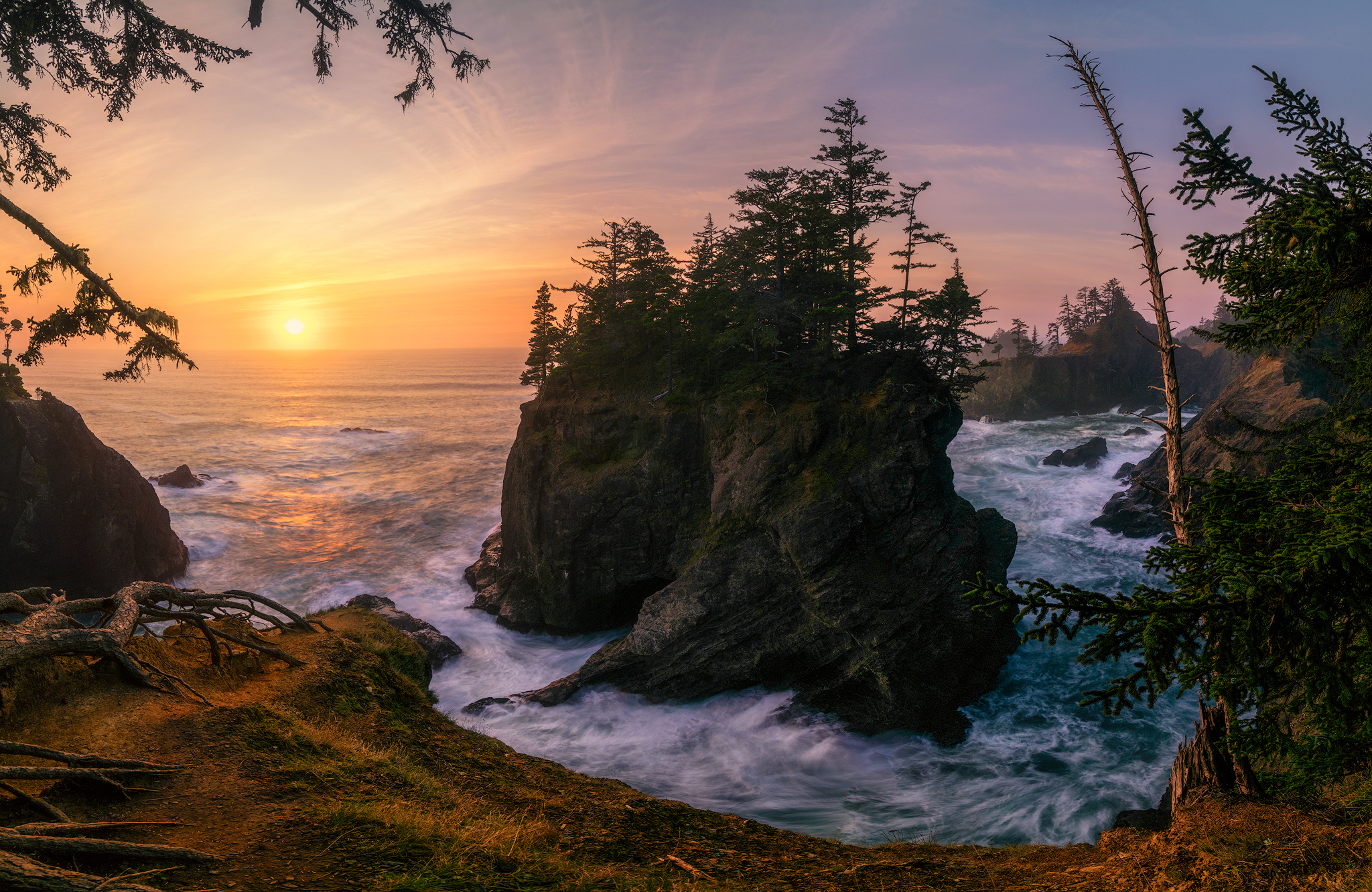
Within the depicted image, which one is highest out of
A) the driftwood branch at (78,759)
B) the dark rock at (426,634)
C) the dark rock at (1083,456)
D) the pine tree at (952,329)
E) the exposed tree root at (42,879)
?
the pine tree at (952,329)

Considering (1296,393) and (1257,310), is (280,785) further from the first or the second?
(1296,393)

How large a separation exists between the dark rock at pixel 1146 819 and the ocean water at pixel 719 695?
236 centimetres

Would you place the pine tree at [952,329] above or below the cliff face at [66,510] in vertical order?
above

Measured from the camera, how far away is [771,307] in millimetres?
28609

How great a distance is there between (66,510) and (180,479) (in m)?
23.3

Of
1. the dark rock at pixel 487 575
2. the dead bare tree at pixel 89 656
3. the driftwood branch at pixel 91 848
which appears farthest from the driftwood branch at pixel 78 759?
the dark rock at pixel 487 575

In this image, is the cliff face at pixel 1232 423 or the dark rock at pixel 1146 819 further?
the cliff face at pixel 1232 423

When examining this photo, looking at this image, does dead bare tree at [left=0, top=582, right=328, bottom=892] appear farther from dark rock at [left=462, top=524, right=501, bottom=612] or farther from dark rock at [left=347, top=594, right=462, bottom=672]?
dark rock at [left=462, top=524, right=501, bottom=612]

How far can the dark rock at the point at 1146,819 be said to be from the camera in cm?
1296

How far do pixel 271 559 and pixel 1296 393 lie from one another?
64.1 metres

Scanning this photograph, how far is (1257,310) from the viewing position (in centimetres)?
636

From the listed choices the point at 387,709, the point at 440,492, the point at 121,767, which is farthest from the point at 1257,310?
the point at 440,492

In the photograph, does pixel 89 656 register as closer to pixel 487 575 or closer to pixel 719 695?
pixel 719 695

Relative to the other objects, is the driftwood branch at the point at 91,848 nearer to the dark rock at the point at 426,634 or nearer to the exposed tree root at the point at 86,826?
the exposed tree root at the point at 86,826
